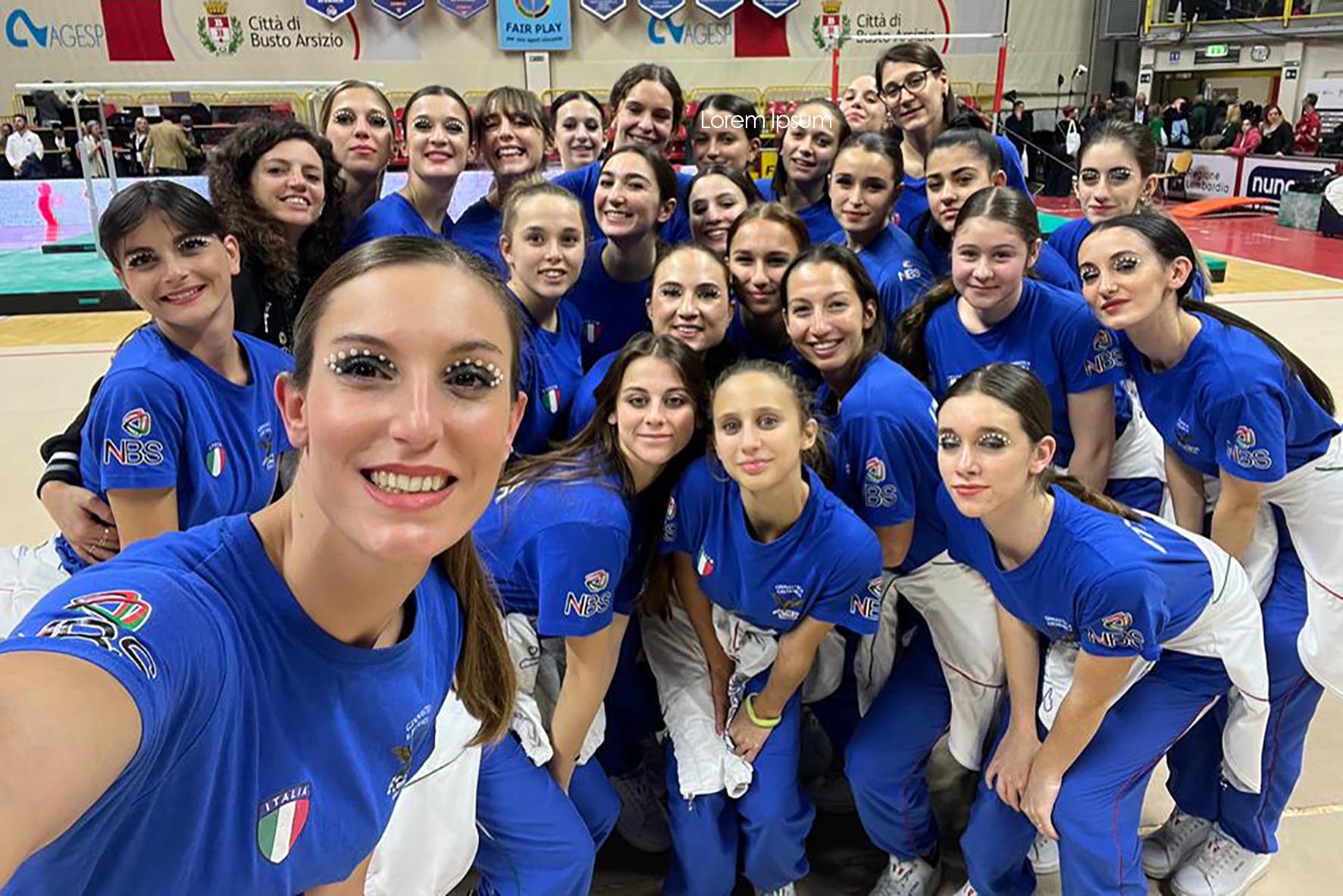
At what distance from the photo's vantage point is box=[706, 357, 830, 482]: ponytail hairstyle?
254 centimetres

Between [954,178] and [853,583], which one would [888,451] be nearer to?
[853,583]

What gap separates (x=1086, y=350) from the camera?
3035 mm

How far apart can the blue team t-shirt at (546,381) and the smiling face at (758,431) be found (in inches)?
29.8

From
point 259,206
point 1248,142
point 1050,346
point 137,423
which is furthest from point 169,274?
point 1248,142

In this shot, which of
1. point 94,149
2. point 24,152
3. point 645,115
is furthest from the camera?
point 24,152

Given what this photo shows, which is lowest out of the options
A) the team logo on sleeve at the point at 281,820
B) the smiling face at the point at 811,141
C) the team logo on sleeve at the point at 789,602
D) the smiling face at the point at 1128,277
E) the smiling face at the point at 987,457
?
the team logo on sleeve at the point at 789,602

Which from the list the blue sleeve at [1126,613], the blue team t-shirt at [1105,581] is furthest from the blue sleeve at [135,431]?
the blue sleeve at [1126,613]

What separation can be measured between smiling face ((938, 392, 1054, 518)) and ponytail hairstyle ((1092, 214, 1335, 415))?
902mm

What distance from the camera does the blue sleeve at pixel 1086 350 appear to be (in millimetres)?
3020

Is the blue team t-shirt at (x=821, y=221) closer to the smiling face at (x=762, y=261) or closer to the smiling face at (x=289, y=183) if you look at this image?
the smiling face at (x=762, y=261)

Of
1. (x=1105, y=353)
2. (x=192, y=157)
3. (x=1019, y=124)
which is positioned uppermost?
(x=1019, y=124)

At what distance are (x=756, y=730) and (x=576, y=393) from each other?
1.23m

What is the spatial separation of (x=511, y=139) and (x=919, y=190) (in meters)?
1.94

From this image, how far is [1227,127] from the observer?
17.2 meters
